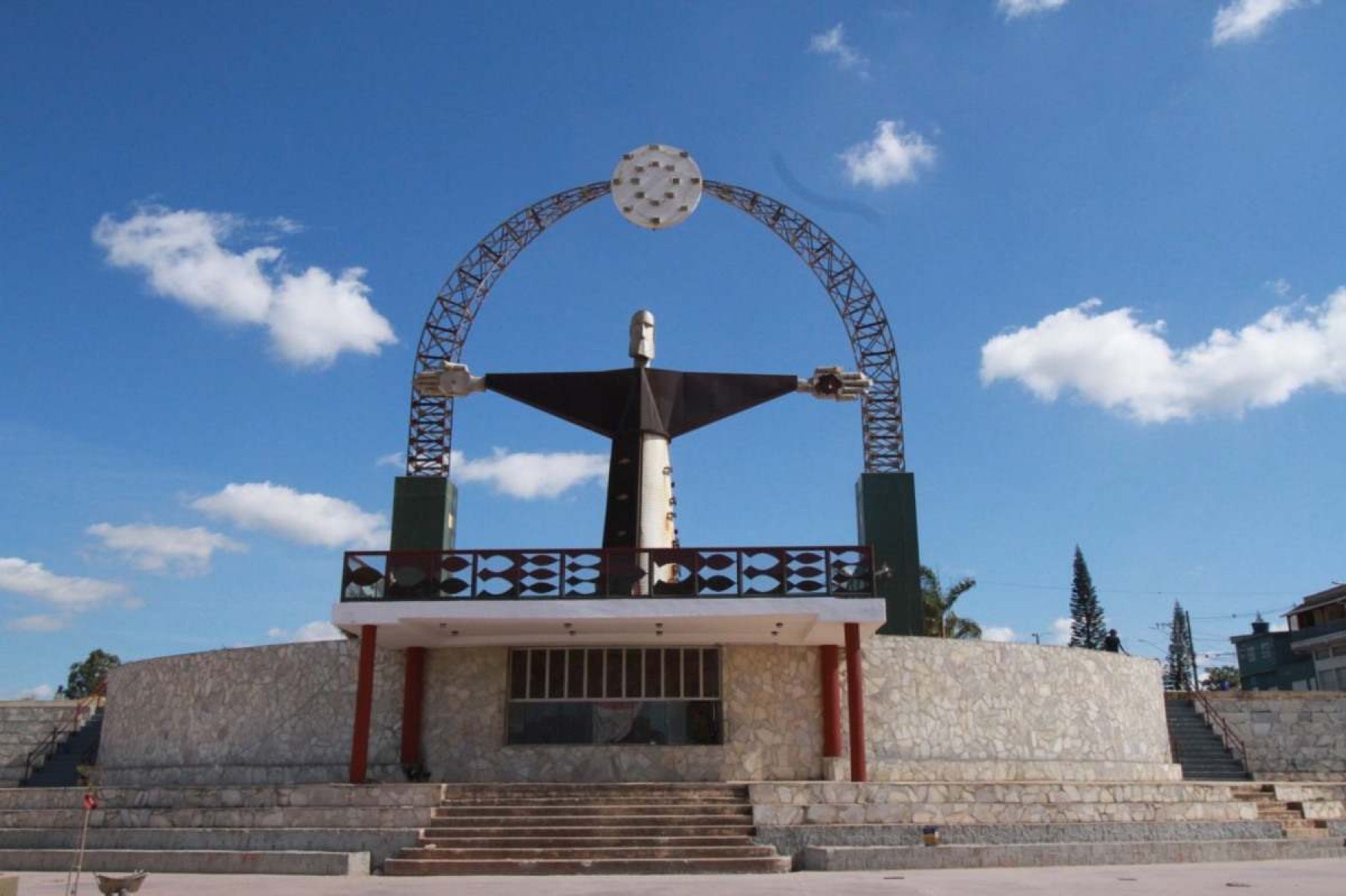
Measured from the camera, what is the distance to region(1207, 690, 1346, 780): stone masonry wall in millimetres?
27672

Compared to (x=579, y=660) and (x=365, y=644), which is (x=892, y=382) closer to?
(x=579, y=660)

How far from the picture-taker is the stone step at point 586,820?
48.3 feet

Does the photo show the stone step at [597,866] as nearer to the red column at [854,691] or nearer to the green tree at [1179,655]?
the red column at [854,691]

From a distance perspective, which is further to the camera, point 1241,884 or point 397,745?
point 397,745

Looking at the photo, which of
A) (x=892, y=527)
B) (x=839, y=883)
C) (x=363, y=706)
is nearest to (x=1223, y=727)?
(x=892, y=527)

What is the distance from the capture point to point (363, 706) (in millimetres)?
17531

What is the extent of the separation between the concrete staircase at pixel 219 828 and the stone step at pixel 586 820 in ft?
1.38

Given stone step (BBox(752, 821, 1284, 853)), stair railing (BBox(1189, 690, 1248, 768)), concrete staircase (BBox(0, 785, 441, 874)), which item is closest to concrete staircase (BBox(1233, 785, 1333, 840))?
stone step (BBox(752, 821, 1284, 853))

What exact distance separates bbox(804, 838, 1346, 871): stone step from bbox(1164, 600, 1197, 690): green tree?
5873 cm

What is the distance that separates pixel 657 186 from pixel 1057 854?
1495 cm

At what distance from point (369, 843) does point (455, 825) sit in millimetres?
1147

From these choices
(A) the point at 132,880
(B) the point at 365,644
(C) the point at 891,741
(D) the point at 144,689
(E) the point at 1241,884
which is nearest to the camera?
(A) the point at 132,880

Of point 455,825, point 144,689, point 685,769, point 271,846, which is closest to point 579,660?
point 685,769

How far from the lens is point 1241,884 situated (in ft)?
37.1
